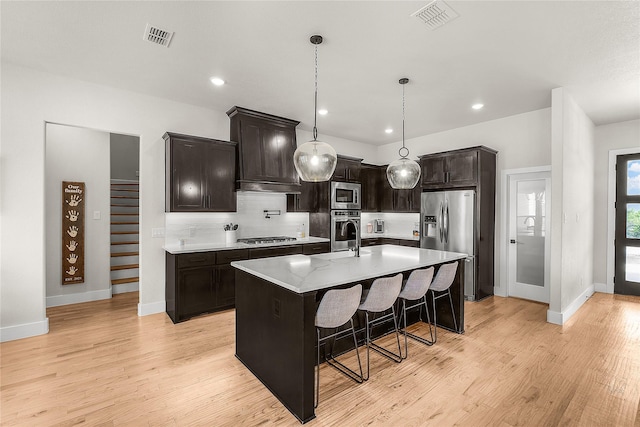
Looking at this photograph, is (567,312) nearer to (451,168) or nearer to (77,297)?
(451,168)

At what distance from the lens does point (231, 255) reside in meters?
4.14

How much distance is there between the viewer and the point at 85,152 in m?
4.56

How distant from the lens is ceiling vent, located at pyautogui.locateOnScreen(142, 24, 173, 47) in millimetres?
2580

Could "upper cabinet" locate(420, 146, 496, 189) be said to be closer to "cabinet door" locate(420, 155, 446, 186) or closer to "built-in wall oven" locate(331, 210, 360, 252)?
"cabinet door" locate(420, 155, 446, 186)

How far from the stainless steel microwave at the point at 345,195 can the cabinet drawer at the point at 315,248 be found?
28.3 inches

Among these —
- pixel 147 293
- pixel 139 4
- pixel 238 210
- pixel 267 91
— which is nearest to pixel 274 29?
pixel 139 4

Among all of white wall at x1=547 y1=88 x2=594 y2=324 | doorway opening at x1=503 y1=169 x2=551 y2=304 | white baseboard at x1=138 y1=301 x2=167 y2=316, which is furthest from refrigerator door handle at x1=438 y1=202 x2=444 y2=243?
white baseboard at x1=138 y1=301 x2=167 y2=316

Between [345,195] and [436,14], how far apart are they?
12.1ft

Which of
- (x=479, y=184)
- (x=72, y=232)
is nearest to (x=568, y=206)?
(x=479, y=184)

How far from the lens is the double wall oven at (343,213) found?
5.52m

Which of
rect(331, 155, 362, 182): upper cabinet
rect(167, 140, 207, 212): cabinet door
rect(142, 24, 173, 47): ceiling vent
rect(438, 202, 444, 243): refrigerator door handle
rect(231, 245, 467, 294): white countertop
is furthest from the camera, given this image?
rect(331, 155, 362, 182): upper cabinet

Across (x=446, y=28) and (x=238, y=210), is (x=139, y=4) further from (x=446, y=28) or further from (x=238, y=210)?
(x=238, y=210)

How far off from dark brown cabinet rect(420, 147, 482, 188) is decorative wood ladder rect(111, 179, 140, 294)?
5.31m

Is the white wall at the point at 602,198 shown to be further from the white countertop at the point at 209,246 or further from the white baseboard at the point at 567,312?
the white countertop at the point at 209,246
